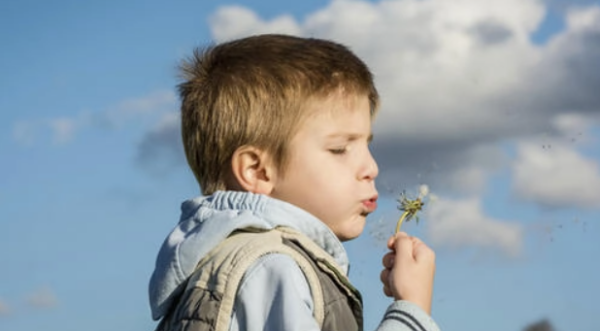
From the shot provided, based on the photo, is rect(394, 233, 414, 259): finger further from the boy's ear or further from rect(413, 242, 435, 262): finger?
the boy's ear

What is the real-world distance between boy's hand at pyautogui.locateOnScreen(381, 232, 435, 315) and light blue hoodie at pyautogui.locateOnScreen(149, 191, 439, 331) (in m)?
0.11

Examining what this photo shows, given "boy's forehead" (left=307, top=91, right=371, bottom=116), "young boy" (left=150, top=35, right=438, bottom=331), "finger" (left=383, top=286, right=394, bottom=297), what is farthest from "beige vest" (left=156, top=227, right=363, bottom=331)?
"boy's forehead" (left=307, top=91, right=371, bottom=116)

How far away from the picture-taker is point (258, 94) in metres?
5.59

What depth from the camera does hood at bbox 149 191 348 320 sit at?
5.16m

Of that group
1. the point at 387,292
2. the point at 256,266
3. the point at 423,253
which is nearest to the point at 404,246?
the point at 423,253

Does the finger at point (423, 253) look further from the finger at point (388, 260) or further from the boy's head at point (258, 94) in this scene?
the boy's head at point (258, 94)

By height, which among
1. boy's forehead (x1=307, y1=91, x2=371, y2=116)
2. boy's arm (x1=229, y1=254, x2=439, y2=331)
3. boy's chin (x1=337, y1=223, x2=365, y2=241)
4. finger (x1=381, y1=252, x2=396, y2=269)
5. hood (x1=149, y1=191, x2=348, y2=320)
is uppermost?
boy's forehead (x1=307, y1=91, x2=371, y2=116)

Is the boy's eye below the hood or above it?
above

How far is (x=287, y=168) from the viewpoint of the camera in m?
5.48

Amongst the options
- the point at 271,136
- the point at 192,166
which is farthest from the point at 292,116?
the point at 192,166

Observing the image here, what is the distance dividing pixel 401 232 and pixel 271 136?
892mm

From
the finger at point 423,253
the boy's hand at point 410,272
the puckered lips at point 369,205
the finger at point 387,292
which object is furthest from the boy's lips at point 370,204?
the finger at point 387,292

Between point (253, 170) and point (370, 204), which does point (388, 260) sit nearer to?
point (370, 204)

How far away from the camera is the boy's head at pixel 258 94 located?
5523 mm
